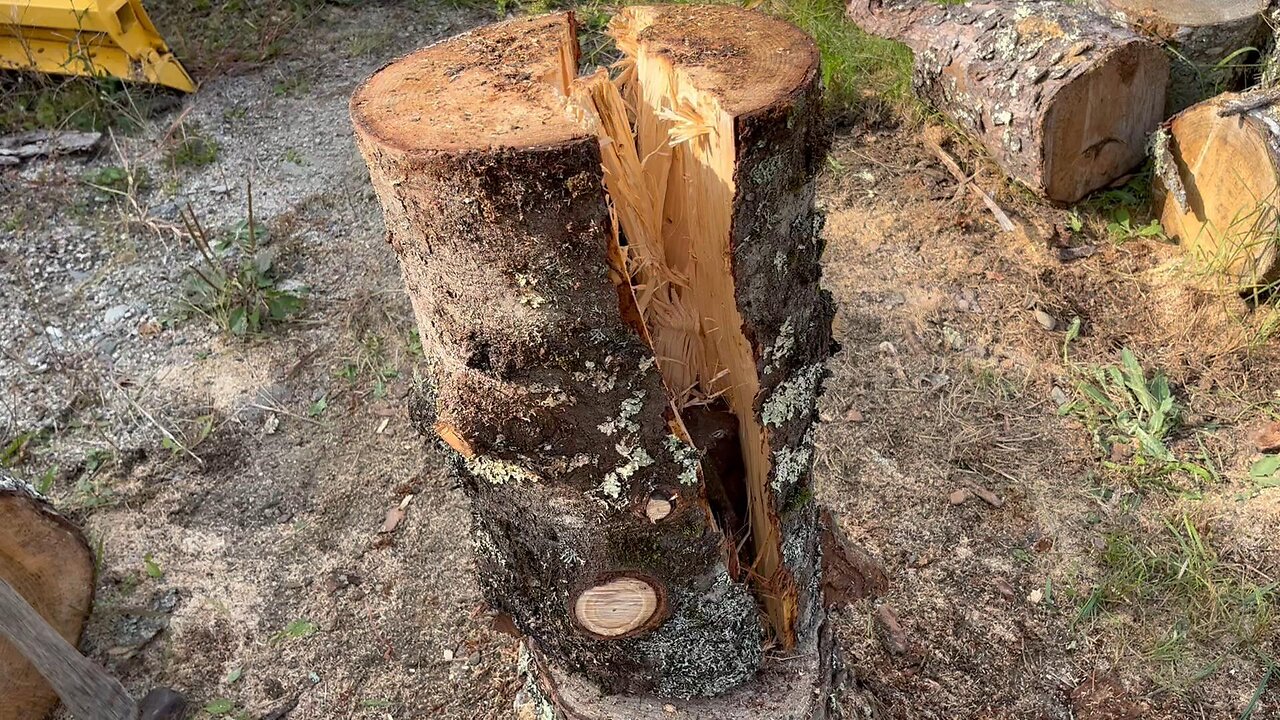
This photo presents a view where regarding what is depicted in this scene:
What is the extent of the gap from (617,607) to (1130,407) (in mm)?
2132

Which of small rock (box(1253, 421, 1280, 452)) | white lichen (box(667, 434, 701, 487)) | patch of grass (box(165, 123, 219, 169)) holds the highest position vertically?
white lichen (box(667, 434, 701, 487))

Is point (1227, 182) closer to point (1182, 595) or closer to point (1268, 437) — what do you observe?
point (1268, 437)

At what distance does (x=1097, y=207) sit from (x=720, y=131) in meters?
2.99

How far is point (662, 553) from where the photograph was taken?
129 cm

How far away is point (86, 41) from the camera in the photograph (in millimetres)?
4238

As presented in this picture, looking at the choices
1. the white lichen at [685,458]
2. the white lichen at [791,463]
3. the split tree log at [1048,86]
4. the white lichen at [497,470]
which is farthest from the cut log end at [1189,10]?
the white lichen at [497,470]

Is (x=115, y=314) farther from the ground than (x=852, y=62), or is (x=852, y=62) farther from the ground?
(x=115, y=314)

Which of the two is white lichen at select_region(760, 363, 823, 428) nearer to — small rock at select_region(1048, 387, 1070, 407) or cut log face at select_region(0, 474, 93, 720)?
small rock at select_region(1048, 387, 1070, 407)

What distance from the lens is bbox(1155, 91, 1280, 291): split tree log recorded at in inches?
112

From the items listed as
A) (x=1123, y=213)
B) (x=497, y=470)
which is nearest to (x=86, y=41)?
(x=497, y=470)

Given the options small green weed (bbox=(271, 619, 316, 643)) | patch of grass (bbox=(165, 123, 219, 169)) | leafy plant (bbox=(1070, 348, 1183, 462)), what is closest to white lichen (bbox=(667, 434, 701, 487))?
small green weed (bbox=(271, 619, 316, 643))

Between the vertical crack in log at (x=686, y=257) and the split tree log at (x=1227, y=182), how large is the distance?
2.42 metres

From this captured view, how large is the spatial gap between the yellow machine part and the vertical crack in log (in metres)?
3.95

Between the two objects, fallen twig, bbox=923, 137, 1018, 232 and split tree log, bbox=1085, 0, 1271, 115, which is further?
fallen twig, bbox=923, 137, 1018, 232
